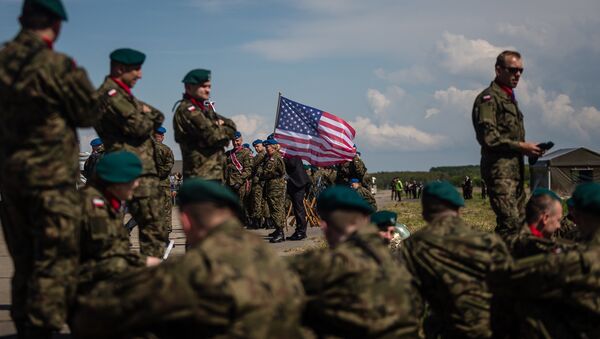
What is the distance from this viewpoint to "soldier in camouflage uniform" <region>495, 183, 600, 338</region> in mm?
4594

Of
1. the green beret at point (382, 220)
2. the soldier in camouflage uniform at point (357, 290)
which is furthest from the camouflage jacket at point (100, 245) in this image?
the green beret at point (382, 220)

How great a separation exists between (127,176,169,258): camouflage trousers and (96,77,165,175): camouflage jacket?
0.15 meters

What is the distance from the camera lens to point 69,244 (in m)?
4.68

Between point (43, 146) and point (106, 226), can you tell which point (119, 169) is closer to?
point (106, 226)

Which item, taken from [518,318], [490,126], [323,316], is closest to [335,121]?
[490,126]

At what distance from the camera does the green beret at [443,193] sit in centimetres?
515

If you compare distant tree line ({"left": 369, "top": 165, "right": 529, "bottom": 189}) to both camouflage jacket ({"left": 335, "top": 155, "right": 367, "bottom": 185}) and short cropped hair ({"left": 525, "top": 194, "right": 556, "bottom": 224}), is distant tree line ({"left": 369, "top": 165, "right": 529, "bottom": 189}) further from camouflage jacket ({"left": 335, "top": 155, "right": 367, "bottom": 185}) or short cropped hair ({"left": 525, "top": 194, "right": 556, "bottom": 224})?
short cropped hair ({"left": 525, "top": 194, "right": 556, "bottom": 224})

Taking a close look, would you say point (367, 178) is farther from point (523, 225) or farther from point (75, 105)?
point (75, 105)

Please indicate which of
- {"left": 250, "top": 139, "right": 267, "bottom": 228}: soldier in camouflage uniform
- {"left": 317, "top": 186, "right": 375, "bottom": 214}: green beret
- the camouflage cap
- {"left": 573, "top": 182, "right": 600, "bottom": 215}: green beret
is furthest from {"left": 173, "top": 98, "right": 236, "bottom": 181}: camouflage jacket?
{"left": 250, "top": 139, "right": 267, "bottom": 228}: soldier in camouflage uniform

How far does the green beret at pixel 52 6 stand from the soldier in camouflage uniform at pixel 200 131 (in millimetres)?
3076

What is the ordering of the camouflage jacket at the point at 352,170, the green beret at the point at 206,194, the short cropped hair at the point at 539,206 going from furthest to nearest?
1. the camouflage jacket at the point at 352,170
2. the short cropped hair at the point at 539,206
3. the green beret at the point at 206,194

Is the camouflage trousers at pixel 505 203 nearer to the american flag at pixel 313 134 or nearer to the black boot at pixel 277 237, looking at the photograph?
the american flag at pixel 313 134

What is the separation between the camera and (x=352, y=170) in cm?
1670

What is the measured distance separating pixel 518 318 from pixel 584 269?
773 millimetres
